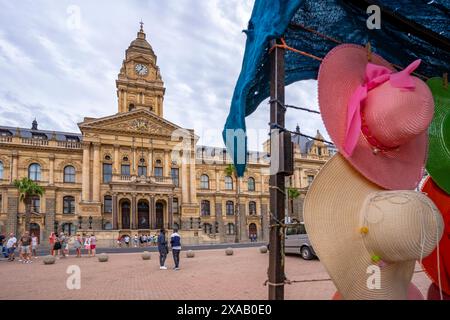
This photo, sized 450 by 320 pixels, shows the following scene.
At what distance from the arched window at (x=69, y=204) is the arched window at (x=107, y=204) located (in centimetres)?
473

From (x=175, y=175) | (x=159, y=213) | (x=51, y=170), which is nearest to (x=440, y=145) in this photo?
(x=159, y=213)

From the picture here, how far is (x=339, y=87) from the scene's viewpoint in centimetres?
302

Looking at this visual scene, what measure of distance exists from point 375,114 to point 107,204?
45076 mm


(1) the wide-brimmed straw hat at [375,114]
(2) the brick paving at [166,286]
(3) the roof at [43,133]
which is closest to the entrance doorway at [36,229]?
(3) the roof at [43,133]

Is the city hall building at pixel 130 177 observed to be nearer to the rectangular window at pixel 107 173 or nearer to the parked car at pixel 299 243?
the rectangular window at pixel 107 173

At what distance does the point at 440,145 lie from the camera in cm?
381

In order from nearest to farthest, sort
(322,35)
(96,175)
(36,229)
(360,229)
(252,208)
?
(360,229) → (322,35) → (36,229) → (96,175) → (252,208)

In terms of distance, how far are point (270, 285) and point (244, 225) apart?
50.4 meters

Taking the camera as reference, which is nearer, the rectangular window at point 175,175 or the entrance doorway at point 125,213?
the entrance doorway at point 125,213

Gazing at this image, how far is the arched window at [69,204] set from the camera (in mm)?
44750

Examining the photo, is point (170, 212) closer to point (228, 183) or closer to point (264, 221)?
point (228, 183)

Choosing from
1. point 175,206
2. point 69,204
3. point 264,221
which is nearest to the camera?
point 69,204

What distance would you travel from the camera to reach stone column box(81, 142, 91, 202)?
4322 centimetres
